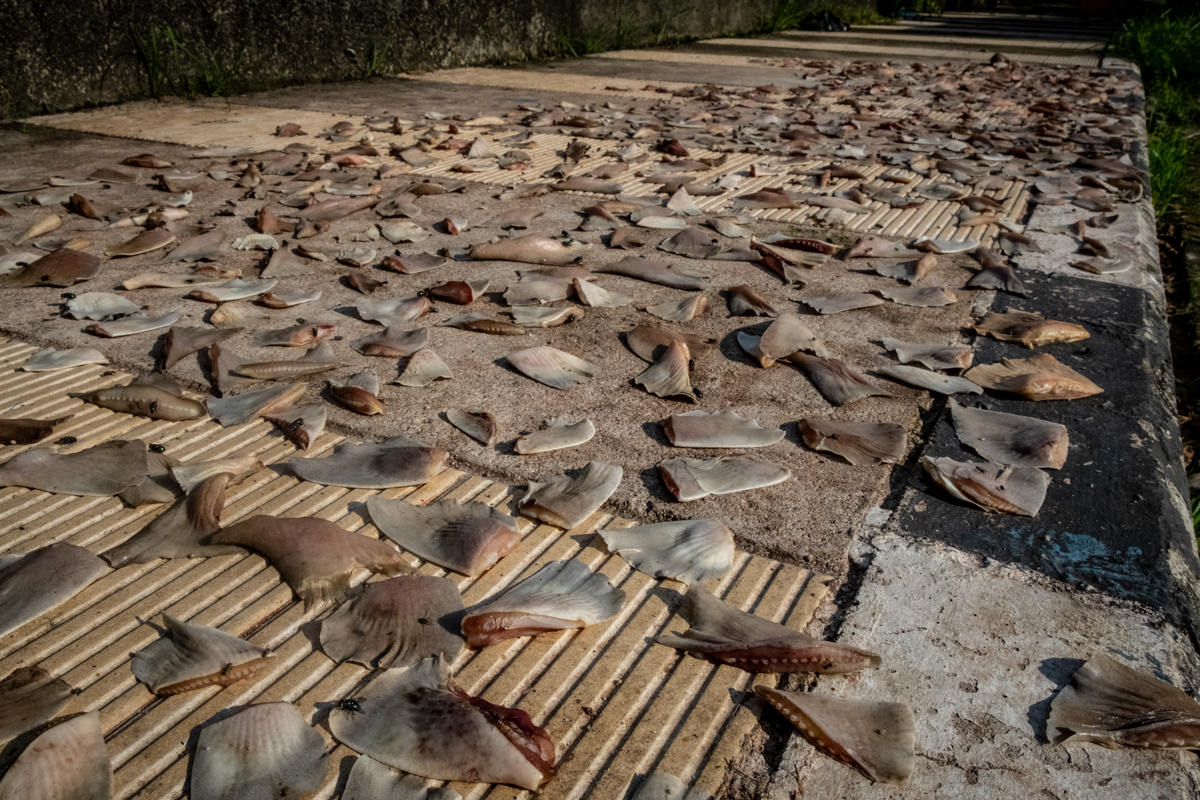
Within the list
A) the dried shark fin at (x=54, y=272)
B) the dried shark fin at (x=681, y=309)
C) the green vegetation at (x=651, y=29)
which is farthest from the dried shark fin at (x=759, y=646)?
the green vegetation at (x=651, y=29)

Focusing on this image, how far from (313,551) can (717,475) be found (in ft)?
1.74

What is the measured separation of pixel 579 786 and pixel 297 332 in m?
1.07

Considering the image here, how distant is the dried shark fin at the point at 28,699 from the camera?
77 centimetres

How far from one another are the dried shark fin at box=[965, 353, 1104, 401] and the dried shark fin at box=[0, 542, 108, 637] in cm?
132

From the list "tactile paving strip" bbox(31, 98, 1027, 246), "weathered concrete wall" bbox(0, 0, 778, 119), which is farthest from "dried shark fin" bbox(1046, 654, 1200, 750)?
"weathered concrete wall" bbox(0, 0, 778, 119)

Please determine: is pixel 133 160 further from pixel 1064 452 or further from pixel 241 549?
pixel 1064 452

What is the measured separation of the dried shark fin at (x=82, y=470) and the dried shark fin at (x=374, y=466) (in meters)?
0.20

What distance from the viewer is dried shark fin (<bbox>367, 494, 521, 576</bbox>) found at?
1.00m

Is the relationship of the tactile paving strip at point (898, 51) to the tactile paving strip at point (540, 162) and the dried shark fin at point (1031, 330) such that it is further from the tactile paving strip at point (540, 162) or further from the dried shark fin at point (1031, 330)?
the dried shark fin at point (1031, 330)

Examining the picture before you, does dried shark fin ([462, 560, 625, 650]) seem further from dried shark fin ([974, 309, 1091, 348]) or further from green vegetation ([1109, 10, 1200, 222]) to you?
green vegetation ([1109, 10, 1200, 222])

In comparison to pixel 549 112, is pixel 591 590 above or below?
below

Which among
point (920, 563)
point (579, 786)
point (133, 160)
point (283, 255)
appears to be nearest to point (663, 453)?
point (920, 563)

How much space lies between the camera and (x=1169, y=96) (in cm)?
565

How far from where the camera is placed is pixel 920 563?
3.33 feet
